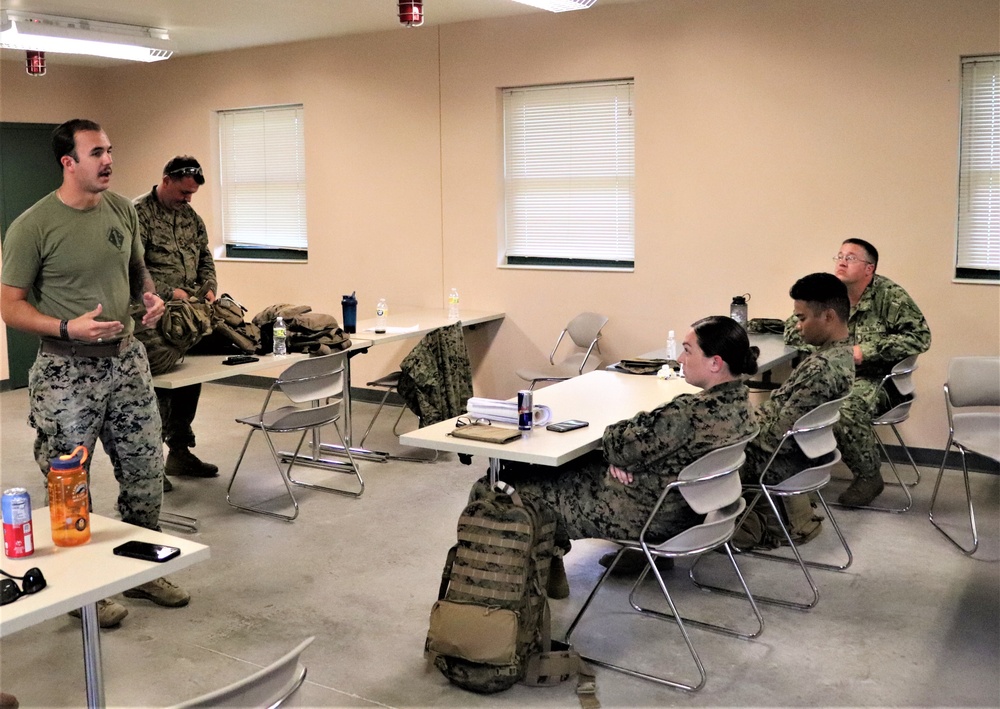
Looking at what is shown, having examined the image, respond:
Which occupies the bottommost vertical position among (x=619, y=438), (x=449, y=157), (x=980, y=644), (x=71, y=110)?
(x=980, y=644)

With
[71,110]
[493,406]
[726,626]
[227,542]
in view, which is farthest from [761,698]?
[71,110]

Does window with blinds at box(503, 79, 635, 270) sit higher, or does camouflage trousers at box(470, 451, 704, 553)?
window with blinds at box(503, 79, 635, 270)

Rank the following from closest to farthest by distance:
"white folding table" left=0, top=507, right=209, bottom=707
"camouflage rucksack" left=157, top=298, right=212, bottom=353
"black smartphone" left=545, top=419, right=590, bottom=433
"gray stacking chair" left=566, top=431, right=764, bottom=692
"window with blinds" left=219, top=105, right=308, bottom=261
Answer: "white folding table" left=0, top=507, right=209, bottom=707
"gray stacking chair" left=566, top=431, right=764, bottom=692
"black smartphone" left=545, top=419, right=590, bottom=433
"camouflage rucksack" left=157, top=298, right=212, bottom=353
"window with blinds" left=219, top=105, right=308, bottom=261

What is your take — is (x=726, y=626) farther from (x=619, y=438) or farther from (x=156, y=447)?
(x=156, y=447)

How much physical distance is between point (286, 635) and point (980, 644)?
8.45 feet

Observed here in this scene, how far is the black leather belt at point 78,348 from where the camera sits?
3568 mm

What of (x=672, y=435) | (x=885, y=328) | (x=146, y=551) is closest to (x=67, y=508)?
(x=146, y=551)

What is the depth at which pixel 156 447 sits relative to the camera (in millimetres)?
3838

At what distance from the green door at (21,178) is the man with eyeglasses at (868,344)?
649 centimetres

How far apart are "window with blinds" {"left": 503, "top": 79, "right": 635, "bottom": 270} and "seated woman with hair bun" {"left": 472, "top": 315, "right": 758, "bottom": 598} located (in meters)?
3.65

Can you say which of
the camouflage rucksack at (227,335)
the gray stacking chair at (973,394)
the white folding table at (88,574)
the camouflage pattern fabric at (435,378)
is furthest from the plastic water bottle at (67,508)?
the gray stacking chair at (973,394)

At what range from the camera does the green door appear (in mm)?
8562

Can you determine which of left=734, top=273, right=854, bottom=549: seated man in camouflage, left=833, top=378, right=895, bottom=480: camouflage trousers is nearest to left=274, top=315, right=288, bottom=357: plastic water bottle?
left=734, top=273, right=854, bottom=549: seated man in camouflage

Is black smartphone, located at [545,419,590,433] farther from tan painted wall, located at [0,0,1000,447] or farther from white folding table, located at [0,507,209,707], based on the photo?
tan painted wall, located at [0,0,1000,447]
